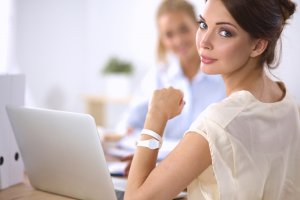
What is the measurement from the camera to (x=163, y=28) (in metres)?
2.71

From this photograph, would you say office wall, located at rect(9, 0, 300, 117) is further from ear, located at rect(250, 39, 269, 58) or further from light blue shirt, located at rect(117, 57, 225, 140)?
ear, located at rect(250, 39, 269, 58)

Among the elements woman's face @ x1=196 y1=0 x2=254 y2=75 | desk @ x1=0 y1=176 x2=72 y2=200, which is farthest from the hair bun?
desk @ x1=0 y1=176 x2=72 y2=200

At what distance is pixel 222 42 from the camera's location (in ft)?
3.89

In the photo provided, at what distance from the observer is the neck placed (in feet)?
8.98

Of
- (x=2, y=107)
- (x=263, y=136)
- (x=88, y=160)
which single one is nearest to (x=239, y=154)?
(x=263, y=136)

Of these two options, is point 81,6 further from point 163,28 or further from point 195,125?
point 195,125

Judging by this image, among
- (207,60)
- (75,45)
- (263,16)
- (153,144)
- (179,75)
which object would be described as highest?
(263,16)

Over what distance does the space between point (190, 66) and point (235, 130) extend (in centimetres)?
168

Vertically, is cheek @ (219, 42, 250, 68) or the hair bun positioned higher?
the hair bun

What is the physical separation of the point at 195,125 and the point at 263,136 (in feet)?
0.58

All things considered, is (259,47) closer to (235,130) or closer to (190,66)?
(235,130)

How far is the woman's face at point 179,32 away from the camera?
2.65 m

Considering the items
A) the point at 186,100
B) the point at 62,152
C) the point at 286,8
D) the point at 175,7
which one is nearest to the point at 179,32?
the point at 175,7

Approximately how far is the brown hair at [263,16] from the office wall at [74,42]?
2489 mm
